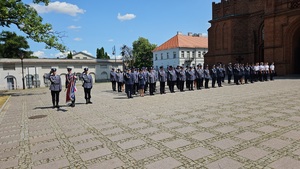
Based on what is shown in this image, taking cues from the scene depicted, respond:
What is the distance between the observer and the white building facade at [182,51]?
5622cm

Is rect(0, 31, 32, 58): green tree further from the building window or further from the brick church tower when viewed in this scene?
the brick church tower

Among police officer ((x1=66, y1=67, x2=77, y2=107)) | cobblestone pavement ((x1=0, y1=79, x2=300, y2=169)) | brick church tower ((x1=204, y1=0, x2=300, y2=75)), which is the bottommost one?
cobblestone pavement ((x1=0, y1=79, x2=300, y2=169))

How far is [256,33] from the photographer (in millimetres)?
33375

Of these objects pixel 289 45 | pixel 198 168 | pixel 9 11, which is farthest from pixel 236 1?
pixel 198 168

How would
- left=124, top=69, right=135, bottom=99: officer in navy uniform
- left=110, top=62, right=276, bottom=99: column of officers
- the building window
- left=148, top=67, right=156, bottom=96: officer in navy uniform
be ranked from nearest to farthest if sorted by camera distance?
1. left=124, top=69, right=135, bottom=99: officer in navy uniform
2. left=110, top=62, right=276, bottom=99: column of officers
3. left=148, top=67, right=156, bottom=96: officer in navy uniform
4. the building window

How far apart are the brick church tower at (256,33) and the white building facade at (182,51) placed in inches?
681

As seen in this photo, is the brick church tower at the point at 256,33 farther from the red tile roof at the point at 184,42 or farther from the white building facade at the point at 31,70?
the white building facade at the point at 31,70

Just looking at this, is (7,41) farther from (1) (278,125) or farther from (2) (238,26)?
(1) (278,125)

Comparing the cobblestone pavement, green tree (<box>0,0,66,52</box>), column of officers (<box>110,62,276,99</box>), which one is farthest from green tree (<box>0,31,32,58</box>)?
the cobblestone pavement

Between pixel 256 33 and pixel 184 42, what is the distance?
25901 mm

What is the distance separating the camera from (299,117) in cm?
646

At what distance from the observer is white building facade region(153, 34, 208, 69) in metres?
56.2

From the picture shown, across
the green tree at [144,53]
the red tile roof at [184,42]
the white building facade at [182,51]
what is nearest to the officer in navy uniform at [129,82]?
the white building facade at [182,51]

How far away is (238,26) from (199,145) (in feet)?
116
